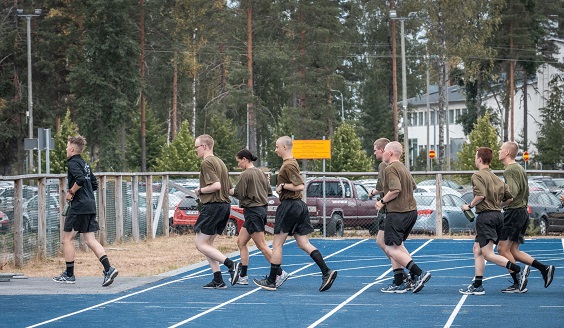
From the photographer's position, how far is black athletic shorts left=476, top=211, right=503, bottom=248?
1390cm

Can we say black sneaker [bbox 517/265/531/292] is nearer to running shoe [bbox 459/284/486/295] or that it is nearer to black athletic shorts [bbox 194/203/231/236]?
running shoe [bbox 459/284/486/295]

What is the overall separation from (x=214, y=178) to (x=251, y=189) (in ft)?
2.22

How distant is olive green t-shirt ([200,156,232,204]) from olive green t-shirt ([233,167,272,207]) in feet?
0.86

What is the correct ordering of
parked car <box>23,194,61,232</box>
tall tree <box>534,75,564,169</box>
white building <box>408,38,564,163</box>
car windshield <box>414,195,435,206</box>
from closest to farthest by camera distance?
parked car <box>23,194,61,232</box>
car windshield <box>414,195,435,206</box>
tall tree <box>534,75,564,169</box>
white building <box>408,38,564,163</box>

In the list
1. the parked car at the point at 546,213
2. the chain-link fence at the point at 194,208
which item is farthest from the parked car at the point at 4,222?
the parked car at the point at 546,213

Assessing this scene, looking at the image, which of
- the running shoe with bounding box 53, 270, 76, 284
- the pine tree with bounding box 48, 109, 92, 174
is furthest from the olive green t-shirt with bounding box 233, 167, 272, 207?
the pine tree with bounding box 48, 109, 92, 174

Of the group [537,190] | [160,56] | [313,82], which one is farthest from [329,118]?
[537,190]

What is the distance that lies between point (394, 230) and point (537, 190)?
1680 cm

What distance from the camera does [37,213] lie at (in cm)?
1978

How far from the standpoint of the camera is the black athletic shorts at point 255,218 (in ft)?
49.0

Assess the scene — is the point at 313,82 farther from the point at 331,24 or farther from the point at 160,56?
the point at 160,56

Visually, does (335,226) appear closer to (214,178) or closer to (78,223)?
(78,223)

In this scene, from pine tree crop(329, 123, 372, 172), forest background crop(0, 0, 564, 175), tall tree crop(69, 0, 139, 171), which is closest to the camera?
tall tree crop(69, 0, 139, 171)

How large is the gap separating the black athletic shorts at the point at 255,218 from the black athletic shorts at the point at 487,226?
2732 millimetres
